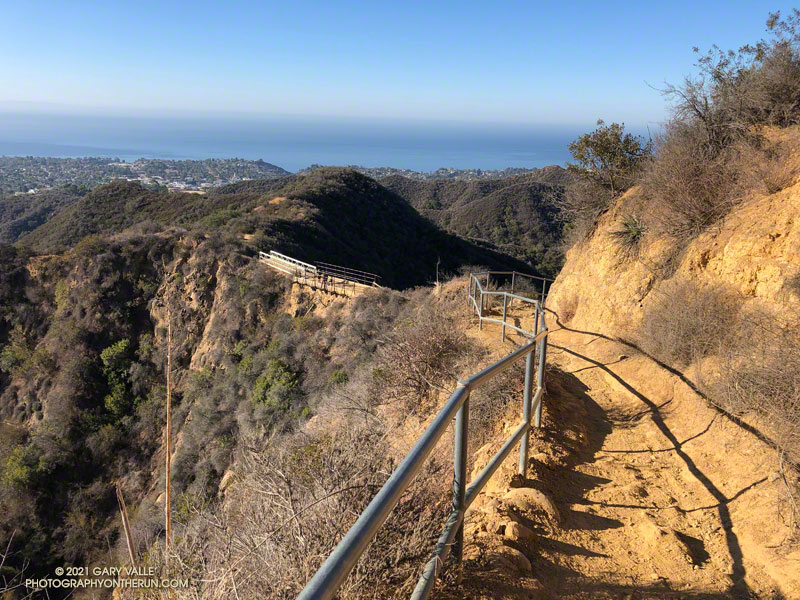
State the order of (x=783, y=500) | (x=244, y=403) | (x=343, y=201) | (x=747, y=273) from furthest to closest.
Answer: (x=343, y=201), (x=244, y=403), (x=747, y=273), (x=783, y=500)

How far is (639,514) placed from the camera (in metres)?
3.44

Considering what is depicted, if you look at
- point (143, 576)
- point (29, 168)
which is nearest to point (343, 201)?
point (143, 576)

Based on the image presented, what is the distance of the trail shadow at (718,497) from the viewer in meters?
2.74

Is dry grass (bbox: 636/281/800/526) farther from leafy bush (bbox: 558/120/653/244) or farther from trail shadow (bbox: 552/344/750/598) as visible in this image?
leafy bush (bbox: 558/120/653/244)

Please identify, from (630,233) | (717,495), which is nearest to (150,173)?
(630,233)

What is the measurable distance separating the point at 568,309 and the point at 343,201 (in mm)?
31057

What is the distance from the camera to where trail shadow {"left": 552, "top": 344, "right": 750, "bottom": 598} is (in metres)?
2.74

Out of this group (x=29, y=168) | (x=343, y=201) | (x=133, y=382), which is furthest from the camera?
(x=29, y=168)

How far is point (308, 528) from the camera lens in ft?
7.45

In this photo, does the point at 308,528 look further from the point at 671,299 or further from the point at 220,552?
the point at 671,299

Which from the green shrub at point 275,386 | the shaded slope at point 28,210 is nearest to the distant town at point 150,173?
the shaded slope at point 28,210

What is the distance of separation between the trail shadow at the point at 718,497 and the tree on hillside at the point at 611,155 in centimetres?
844

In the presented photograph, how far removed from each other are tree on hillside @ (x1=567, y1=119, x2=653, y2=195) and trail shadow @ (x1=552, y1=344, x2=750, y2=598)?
844cm

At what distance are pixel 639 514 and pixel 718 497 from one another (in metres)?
0.81
